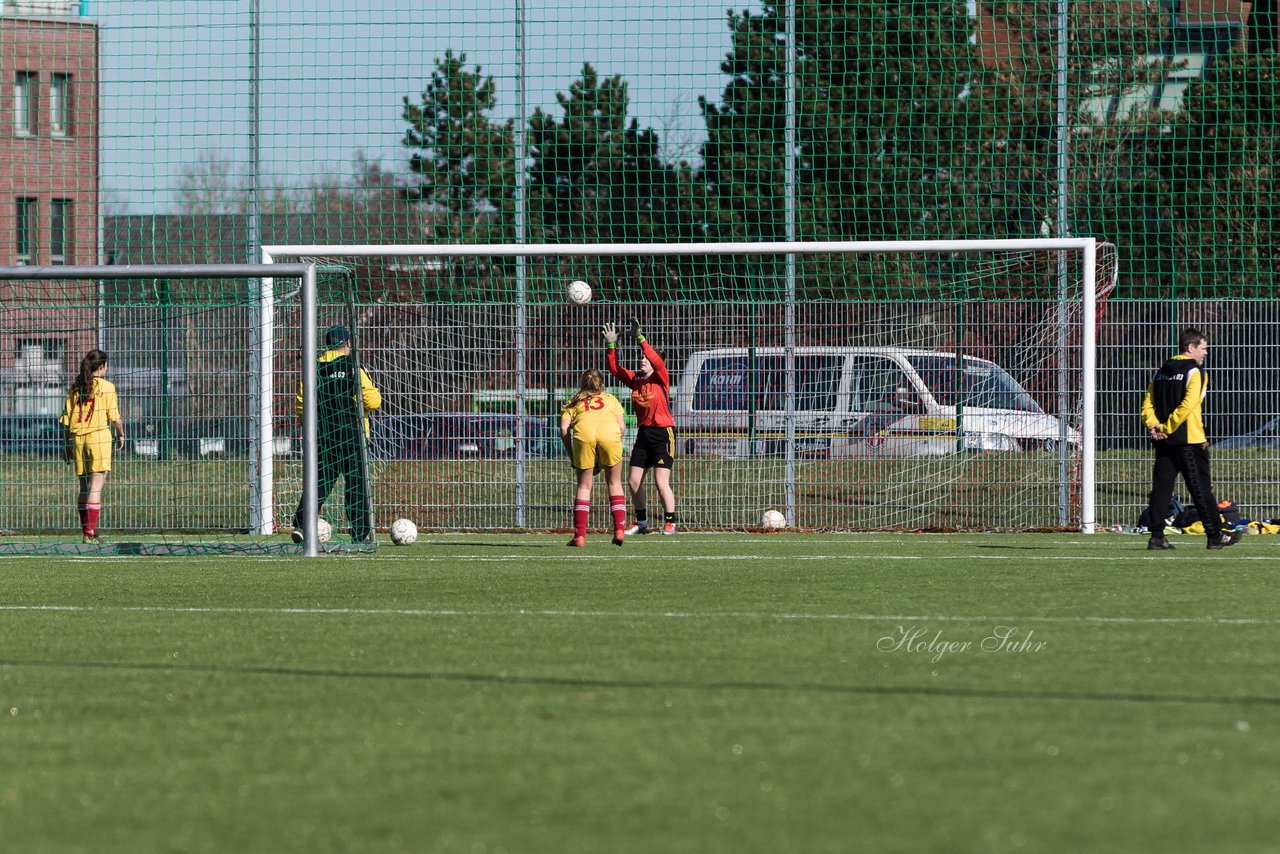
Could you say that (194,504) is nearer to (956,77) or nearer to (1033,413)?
(1033,413)

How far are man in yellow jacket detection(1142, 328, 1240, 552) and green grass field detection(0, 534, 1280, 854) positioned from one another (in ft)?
9.12

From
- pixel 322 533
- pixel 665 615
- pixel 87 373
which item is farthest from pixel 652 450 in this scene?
pixel 665 615

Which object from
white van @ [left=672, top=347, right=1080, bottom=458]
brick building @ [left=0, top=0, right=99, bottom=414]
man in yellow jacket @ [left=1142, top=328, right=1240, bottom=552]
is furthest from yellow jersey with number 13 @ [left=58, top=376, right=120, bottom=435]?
man in yellow jacket @ [left=1142, top=328, right=1240, bottom=552]

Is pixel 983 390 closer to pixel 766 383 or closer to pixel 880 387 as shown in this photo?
pixel 880 387

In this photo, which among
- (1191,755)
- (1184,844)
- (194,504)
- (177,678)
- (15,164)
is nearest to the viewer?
(1184,844)

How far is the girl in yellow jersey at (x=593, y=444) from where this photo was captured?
43.7ft

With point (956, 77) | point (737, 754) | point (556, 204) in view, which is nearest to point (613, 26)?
point (556, 204)

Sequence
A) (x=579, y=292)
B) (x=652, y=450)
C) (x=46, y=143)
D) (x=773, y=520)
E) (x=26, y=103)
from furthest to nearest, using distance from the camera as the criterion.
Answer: (x=26, y=103) < (x=46, y=143) < (x=773, y=520) < (x=652, y=450) < (x=579, y=292)

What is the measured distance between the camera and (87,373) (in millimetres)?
14273

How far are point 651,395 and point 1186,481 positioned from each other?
15.7ft

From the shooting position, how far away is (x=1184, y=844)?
3.63 meters

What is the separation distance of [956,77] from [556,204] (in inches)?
171

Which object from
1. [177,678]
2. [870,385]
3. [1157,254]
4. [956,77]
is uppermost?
[956,77]

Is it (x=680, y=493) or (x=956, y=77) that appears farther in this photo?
(x=956, y=77)
